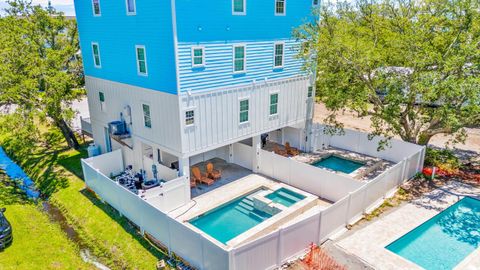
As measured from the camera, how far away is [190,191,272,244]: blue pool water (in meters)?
13.3

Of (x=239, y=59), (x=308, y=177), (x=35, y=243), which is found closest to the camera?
(x=35, y=243)

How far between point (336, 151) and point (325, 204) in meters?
7.03

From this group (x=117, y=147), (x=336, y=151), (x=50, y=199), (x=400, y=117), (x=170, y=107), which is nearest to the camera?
(x=170, y=107)

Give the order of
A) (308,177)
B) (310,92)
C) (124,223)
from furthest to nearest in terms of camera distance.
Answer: (310,92) → (308,177) → (124,223)

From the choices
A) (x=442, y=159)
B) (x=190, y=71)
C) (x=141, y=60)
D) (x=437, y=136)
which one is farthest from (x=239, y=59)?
(x=437, y=136)

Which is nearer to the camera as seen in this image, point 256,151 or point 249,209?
point 249,209

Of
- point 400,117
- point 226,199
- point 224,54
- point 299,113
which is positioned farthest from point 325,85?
point 226,199

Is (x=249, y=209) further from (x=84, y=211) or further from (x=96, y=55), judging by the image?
(x=96, y=55)

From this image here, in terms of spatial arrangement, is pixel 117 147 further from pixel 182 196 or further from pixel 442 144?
pixel 442 144

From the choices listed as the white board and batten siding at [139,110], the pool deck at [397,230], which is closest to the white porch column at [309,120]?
the pool deck at [397,230]

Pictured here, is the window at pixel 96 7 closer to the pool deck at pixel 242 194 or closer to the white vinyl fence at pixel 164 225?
the white vinyl fence at pixel 164 225

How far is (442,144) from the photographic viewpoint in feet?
73.5

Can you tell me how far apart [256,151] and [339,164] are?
17.8 ft

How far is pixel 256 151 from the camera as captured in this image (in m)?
17.9
